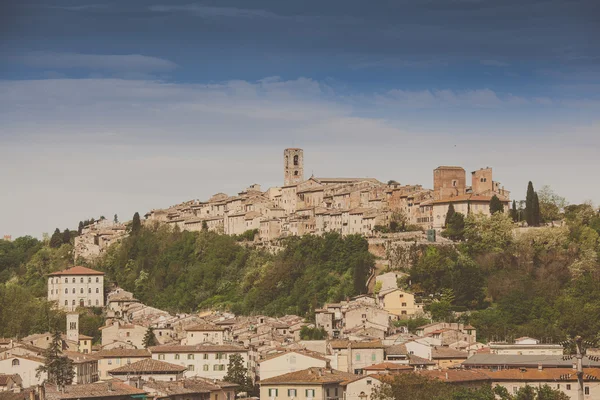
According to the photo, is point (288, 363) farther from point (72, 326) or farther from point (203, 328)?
point (72, 326)

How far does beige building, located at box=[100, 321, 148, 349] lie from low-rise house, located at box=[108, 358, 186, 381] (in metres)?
15.9

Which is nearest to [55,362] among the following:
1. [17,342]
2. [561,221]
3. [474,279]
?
[17,342]

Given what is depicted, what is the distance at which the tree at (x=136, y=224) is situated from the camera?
356ft

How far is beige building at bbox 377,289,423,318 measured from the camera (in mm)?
75500

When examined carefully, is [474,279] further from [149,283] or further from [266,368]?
[149,283]

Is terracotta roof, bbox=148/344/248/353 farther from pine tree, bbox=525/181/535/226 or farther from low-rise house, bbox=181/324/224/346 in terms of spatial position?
pine tree, bbox=525/181/535/226

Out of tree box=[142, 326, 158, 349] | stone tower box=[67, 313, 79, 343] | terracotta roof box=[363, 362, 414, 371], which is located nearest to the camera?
terracotta roof box=[363, 362, 414, 371]

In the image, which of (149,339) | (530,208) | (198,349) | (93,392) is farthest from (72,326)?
(93,392)

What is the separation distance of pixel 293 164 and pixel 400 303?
136ft

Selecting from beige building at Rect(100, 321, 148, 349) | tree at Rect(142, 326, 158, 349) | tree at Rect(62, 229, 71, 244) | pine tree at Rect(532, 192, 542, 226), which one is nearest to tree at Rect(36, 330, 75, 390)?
tree at Rect(142, 326, 158, 349)

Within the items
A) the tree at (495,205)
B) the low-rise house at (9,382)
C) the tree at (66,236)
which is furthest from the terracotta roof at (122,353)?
the tree at (66,236)

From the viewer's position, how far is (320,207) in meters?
97.7

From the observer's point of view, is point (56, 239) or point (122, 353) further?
point (56, 239)

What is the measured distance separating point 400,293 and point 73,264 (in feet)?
123
